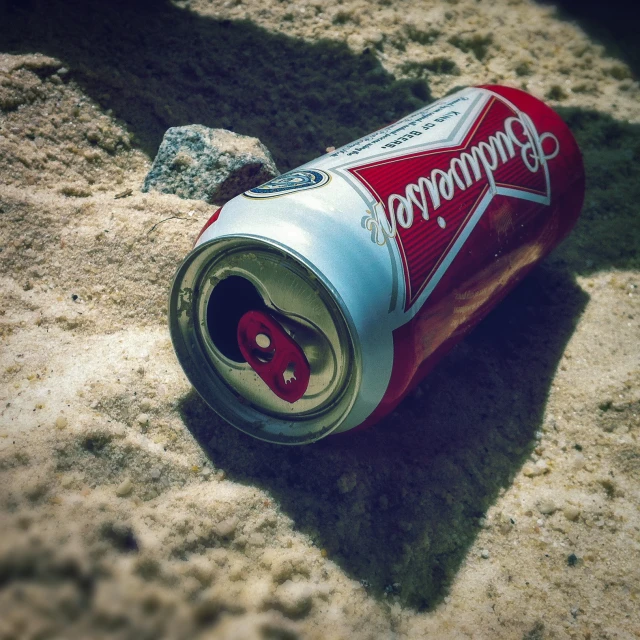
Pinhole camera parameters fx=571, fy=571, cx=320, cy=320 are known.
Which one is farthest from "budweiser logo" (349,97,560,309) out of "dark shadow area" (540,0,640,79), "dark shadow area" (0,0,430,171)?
"dark shadow area" (540,0,640,79)

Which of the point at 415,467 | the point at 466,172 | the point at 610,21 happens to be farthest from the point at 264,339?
the point at 610,21

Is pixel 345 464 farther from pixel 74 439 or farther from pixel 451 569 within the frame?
pixel 74 439

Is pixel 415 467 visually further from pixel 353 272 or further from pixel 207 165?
pixel 207 165

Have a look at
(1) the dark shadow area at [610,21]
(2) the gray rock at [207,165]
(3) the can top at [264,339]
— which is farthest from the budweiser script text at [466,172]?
(1) the dark shadow area at [610,21]

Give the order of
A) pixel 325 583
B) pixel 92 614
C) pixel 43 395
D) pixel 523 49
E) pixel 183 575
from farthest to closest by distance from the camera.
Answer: pixel 523 49
pixel 43 395
pixel 325 583
pixel 183 575
pixel 92 614

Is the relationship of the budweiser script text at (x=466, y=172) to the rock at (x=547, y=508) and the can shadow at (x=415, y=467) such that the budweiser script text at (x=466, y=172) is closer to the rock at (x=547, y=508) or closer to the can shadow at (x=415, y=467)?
the can shadow at (x=415, y=467)

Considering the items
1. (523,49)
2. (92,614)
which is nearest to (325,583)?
(92,614)
